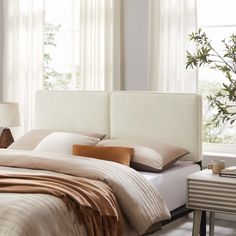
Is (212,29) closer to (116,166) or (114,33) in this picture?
(114,33)

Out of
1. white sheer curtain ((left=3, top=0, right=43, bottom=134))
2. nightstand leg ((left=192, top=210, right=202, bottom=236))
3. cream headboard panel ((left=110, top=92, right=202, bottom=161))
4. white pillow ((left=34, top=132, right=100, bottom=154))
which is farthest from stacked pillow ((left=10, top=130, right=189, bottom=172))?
white sheer curtain ((left=3, top=0, right=43, bottom=134))

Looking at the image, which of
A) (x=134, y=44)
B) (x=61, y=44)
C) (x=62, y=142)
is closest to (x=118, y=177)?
(x=62, y=142)

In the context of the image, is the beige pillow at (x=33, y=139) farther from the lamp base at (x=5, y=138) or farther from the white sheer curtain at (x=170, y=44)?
the white sheer curtain at (x=170, y=44)

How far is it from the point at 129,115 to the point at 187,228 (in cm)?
113

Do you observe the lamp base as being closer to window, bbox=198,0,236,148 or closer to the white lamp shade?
the white lamp shade

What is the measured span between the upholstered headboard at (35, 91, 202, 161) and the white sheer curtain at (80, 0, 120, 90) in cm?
39

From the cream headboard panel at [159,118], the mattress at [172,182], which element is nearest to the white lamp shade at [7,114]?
the cream headboard panel at [159,118]

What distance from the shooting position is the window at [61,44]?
644cm

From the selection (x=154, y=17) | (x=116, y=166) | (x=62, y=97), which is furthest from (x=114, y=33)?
(x=116, y=166)

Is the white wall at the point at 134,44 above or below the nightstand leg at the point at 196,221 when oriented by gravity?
above

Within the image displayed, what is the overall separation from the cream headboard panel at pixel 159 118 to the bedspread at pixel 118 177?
981mm

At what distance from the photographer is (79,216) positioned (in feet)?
Answer: 11.3

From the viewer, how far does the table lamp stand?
19.4 feet

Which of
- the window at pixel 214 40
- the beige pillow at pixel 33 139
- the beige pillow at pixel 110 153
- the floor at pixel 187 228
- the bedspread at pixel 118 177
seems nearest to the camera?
the bedspread at pixel 118 177
